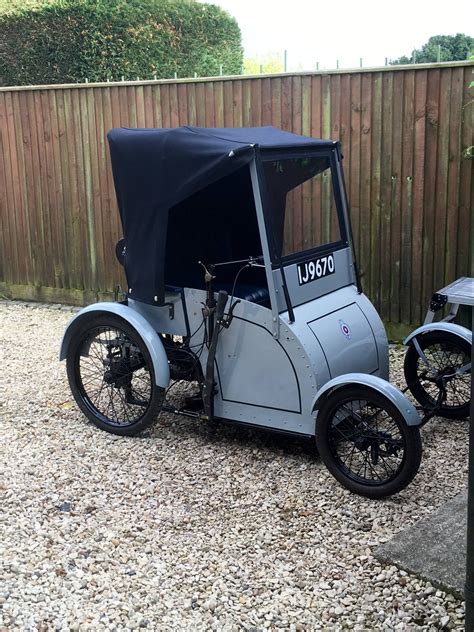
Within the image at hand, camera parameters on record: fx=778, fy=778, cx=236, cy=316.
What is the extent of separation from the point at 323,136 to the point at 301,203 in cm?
210

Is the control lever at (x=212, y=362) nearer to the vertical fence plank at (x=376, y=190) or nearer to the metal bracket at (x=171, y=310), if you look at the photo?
the metal bracket at (x=171, y=310)

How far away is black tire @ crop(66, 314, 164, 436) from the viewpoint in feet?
15.7

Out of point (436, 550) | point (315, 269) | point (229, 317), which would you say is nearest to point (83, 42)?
point (315, 269)

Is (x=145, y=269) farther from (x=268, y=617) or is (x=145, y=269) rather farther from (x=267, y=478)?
(x=268, y=617)

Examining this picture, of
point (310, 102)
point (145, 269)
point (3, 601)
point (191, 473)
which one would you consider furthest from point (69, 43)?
point (3, 601)

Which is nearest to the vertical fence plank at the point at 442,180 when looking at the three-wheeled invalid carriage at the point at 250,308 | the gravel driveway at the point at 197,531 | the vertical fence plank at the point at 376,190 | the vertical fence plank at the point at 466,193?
the vertical fence plank at the point at 466,193

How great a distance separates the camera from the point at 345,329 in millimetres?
4531

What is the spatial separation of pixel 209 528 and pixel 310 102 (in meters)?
4.24

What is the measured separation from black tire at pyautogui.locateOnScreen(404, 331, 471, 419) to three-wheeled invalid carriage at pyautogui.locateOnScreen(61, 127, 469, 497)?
0.31ft

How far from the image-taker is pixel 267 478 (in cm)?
431

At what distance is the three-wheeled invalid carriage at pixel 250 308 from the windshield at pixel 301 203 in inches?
0.4

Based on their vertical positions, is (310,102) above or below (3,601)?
above

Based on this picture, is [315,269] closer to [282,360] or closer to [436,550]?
[282,360]

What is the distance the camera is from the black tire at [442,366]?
503 cm
